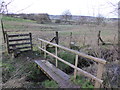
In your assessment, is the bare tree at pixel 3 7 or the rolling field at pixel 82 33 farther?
the rolling field at pixel 82 33

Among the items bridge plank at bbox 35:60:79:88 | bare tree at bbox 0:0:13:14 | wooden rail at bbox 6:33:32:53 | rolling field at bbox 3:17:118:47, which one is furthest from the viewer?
rolling field at bbox 3:17:118:47

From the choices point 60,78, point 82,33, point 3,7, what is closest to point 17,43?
point 60,78

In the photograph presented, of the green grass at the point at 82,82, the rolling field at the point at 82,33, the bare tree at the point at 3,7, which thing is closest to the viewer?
the bare tree at the point at 3,7

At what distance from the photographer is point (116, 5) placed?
4.75m

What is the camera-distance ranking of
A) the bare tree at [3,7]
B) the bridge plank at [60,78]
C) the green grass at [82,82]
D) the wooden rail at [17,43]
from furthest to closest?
the wooden rail at [17,43], the bridge plank at [60,78], the green grass at [82,82], the bare tree at [3,7]

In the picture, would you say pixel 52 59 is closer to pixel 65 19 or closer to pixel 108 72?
pixel 108 72

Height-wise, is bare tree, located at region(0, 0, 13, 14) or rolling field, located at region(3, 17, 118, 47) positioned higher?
bare tree, located at region(0, 0, 13, 14)

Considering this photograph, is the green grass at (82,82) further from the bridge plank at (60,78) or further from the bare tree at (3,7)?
the bare tree at (3,7)

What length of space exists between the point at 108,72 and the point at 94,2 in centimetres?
352

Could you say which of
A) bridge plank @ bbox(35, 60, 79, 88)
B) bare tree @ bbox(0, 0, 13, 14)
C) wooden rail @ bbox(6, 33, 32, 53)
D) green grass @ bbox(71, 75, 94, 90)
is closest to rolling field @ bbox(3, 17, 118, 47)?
bare tree @ bbox(0, 0, 13, 14)

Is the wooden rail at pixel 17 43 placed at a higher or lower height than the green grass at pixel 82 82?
higher

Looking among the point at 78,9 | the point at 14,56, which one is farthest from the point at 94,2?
the point at 14,56

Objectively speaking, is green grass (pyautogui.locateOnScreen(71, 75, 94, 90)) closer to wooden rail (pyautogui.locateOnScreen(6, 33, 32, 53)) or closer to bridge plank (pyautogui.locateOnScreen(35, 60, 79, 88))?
bridge plank (pyautogui.locateOnScreen(35, 60, 79, 88))

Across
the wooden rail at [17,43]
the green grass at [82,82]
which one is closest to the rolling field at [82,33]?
the wooden rail at [17,43]
